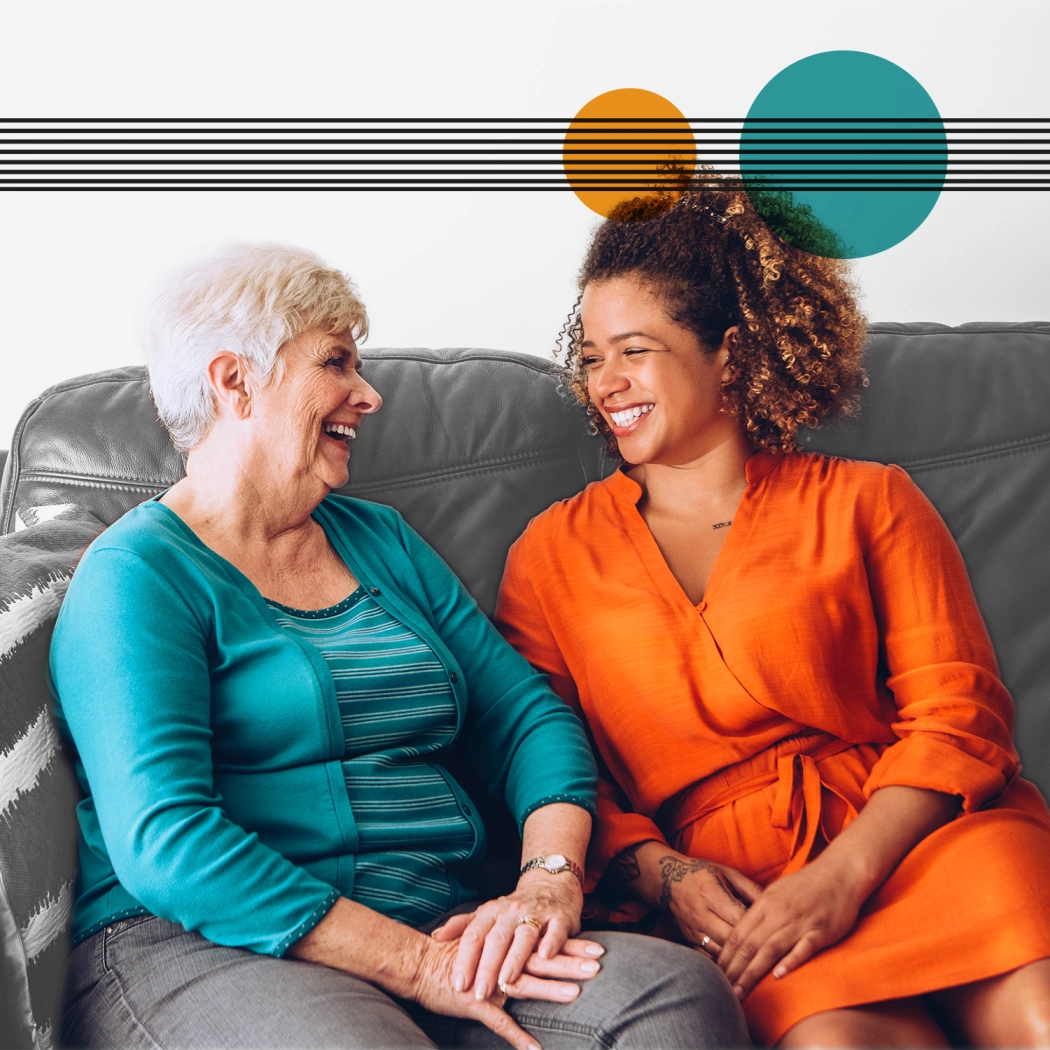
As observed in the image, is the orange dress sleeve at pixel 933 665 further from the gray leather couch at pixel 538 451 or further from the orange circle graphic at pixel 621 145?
the orange circle graphic at pixel 621 145

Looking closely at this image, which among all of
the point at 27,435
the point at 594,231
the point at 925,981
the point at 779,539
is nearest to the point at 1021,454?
the point at 779,539

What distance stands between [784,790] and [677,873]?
18cm

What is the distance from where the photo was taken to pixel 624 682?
1359 mm

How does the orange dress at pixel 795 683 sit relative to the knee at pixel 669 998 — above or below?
above

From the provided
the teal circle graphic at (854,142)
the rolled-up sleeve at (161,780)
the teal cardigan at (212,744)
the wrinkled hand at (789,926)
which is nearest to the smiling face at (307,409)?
the teal cardigan at (212,744)

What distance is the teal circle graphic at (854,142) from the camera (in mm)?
1767

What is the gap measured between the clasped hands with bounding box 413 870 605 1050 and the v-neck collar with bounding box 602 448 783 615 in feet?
1.61

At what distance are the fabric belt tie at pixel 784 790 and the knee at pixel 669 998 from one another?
28 centimetres

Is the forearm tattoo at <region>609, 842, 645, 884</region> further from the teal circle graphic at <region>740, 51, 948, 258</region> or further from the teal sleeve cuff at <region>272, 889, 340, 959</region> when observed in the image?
the teal circle graphic at <region>740, 51, 948, 258</region>

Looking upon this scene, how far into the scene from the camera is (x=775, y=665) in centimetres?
130

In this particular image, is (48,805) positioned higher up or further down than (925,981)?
higher up

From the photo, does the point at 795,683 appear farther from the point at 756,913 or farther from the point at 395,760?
the point at 395,760

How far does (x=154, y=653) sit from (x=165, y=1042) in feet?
1.21

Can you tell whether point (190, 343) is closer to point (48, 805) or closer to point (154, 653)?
point (154, 653)
